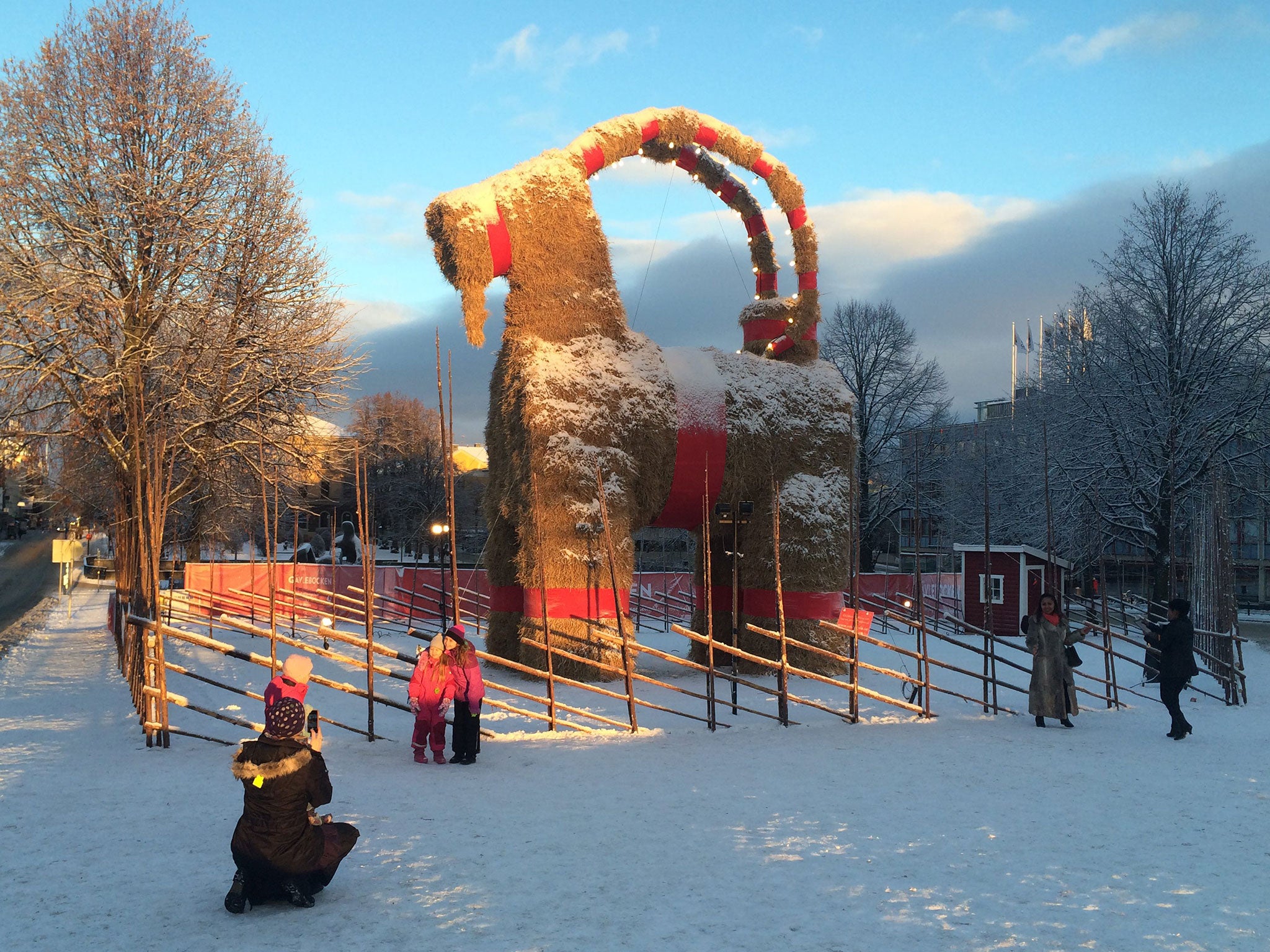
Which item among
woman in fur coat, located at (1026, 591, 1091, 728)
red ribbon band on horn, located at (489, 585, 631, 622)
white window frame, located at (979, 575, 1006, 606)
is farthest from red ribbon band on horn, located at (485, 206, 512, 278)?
white window frame, located at (979, 575, 1006, 606)

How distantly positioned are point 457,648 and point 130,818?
2471mm

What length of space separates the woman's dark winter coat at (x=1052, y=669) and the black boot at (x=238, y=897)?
7.58m

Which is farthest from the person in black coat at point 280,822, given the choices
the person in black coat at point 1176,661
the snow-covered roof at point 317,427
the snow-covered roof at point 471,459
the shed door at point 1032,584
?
the snow-covered roof at point 471,459

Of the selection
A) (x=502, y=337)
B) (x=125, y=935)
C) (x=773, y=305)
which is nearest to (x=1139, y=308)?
(x=773, y=305)

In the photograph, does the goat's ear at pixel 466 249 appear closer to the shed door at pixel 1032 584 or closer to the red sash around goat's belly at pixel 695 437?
the red sash around goat's belly at pixel 695 437

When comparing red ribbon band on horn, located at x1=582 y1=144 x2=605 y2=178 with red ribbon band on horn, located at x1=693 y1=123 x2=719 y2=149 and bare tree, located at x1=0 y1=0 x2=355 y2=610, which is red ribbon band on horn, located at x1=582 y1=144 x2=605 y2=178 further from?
bare tree, located at x1=0 y1=0 x2=355 y2=610

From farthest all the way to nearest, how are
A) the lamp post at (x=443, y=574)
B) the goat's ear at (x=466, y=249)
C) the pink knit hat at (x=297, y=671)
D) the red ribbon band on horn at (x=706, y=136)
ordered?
the red ribbon band on horn at (x=706, y=136) < the goat's ear at (x=466, y=249) < the lamp post at (x=443, y=574) < the pink knit hat at (x=297, y=671)

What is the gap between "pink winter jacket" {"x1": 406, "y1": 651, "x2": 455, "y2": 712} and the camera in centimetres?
721

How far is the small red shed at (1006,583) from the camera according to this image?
62.5ft

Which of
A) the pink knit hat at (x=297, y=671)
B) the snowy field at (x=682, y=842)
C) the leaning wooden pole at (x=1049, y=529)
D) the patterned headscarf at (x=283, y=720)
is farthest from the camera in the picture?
the leaning wooden pole at (x=1049, y=529)

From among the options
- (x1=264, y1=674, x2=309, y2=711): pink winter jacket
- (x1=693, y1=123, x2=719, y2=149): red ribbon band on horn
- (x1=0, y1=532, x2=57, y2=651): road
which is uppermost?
(x1=693, y1=123, x2=719, y2=149): red ribbon band on horn

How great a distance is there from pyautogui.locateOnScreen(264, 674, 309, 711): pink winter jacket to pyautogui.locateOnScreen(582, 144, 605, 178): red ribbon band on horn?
8629mm

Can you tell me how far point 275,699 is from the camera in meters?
4.43

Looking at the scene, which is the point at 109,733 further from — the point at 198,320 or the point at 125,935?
the point at 198,320
